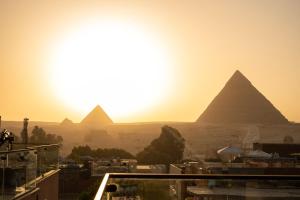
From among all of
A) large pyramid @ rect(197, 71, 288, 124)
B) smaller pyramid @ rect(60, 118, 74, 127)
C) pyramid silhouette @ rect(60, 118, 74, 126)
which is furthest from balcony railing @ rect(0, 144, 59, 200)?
pyramid silhouette @ rect(60, 118, 74, 126)

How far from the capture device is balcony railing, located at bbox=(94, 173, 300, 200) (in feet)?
11.5

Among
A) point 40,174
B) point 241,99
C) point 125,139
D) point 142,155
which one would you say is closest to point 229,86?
point 241,99

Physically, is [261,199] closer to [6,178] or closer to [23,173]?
[6,178]

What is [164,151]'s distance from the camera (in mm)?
35188

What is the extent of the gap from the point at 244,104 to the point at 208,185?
146m

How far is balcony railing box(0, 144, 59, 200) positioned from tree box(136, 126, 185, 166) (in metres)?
24.7

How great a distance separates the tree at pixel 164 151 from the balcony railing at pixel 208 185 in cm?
2884

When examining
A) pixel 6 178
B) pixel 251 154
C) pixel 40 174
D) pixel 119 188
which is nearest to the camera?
pixel 119 188

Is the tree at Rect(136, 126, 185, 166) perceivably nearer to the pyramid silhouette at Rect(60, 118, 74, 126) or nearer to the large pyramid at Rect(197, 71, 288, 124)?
the large pyramid at Rect(197, 71, 288, 124)

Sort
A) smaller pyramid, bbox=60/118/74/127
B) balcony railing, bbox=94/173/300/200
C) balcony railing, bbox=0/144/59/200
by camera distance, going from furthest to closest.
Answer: smaller pyramid, bbox=60/118/74/127
balcony railing, bbox=0/144/59/200
balcony railing, bbox=94/173/300/200

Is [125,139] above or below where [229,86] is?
below

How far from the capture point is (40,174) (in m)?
7.77

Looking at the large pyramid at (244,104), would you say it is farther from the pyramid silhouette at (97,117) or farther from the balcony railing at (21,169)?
the balcony railing at (21,169)

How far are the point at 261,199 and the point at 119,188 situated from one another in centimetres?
126
